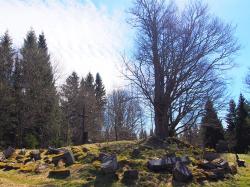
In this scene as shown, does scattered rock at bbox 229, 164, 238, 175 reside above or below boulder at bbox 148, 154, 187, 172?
below

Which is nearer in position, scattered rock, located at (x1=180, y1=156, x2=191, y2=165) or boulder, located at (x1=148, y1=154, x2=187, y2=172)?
boulder, located at (x1=148, y1=154, x2=187, y2=172)

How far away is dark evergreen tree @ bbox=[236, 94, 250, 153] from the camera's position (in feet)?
160

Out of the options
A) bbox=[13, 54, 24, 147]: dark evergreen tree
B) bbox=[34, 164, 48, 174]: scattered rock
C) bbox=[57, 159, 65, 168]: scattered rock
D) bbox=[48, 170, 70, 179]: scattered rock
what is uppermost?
bbox=[13, 54, 24, 147]: dark evergreen tree

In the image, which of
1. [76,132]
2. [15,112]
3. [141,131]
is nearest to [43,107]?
[15,112]

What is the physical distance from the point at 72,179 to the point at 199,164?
496 centimetres

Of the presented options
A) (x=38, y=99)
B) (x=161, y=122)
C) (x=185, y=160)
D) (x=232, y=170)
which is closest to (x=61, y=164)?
(x=185, y=160)

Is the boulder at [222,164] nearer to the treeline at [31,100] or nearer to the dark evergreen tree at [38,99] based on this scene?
the treeline at [31,100]

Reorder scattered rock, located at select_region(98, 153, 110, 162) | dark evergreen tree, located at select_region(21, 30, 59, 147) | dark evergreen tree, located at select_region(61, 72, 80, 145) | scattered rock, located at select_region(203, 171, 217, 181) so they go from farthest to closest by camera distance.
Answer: dark evergreen tree, located at select_region(61, 72, 80, 145) → dark evergreen tree, located at select_region(21, 30, 59, 147) → scattered rock, located at select_region(98, 153, 110, 162) → scattered rock, located at select_region(203, 171, 217, 181)

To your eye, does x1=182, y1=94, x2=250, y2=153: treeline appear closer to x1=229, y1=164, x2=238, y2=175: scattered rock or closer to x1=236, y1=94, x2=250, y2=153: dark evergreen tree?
x1=236, y1=94, x2=250, y2=153: dark evergreen tree

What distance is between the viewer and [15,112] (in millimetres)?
37500

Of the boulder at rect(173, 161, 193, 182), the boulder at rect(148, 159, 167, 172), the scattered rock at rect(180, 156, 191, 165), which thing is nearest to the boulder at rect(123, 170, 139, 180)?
the boulder at rect(148, 159, 167, 172)

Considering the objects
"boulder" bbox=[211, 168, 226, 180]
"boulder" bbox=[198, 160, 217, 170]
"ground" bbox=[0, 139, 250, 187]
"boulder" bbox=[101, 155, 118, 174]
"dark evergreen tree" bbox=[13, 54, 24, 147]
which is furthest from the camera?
"dark evergreen tree" bbox=[13, 54, 24, 147]

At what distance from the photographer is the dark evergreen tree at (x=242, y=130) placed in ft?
160

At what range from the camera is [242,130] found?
164ft
